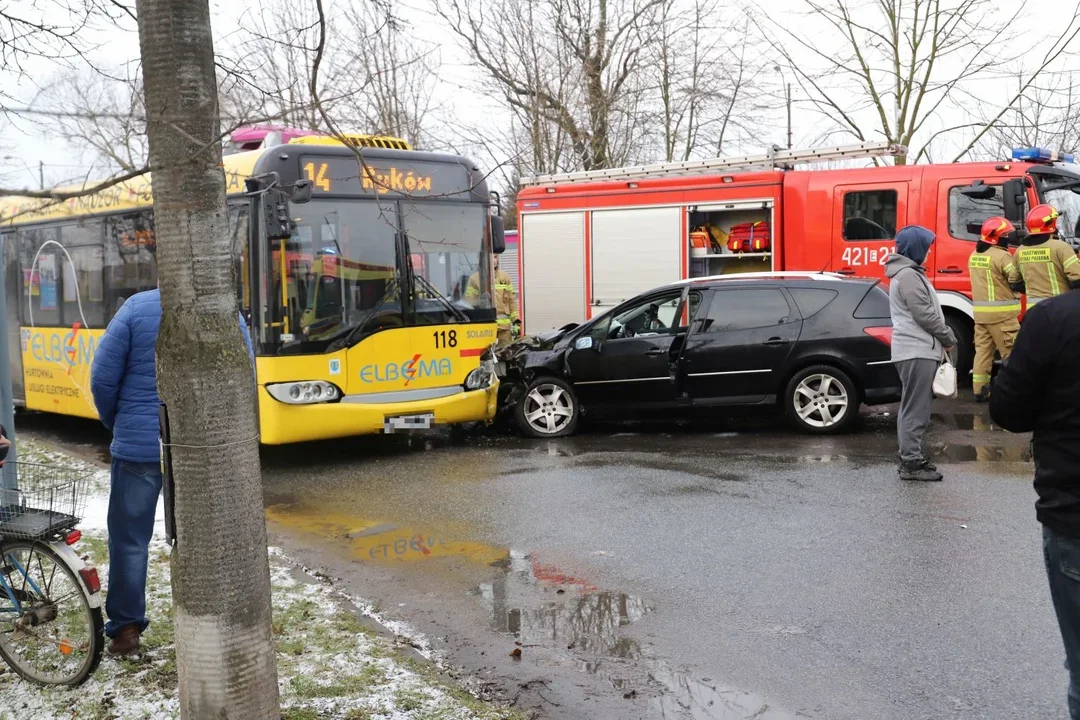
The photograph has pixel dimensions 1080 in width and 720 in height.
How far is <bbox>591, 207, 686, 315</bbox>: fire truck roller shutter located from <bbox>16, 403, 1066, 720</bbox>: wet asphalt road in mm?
4636

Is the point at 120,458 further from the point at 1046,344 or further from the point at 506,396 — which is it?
the point at 506,396

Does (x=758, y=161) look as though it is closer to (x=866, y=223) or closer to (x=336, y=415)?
(x=866, y=223)

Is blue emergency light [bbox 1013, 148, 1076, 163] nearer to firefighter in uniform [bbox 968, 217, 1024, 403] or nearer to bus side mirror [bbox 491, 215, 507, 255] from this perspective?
firefighter in uniform [bbox 968, 217, 1024, 403]

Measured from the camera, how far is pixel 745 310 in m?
9.95

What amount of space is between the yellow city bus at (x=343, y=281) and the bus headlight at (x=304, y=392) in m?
0.01

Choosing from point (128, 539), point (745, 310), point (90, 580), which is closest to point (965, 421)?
point (745, 310)

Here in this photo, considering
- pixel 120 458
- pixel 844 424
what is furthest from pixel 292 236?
pixel 844 424

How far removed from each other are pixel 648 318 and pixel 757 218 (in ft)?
12.9

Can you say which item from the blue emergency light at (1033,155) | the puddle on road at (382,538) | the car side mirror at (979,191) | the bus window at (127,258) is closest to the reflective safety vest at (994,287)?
the car side mirror at (979,191)

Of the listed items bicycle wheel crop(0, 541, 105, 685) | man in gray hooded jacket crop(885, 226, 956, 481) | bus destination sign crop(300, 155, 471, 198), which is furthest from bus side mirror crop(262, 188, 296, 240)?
man in gray hooded jacket crop(885, 226, 956, 481)

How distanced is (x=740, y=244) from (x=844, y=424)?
14.5ft

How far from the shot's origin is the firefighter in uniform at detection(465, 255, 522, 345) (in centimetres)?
1021

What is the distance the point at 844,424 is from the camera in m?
9.66

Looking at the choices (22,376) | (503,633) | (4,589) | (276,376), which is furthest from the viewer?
(22,376)
